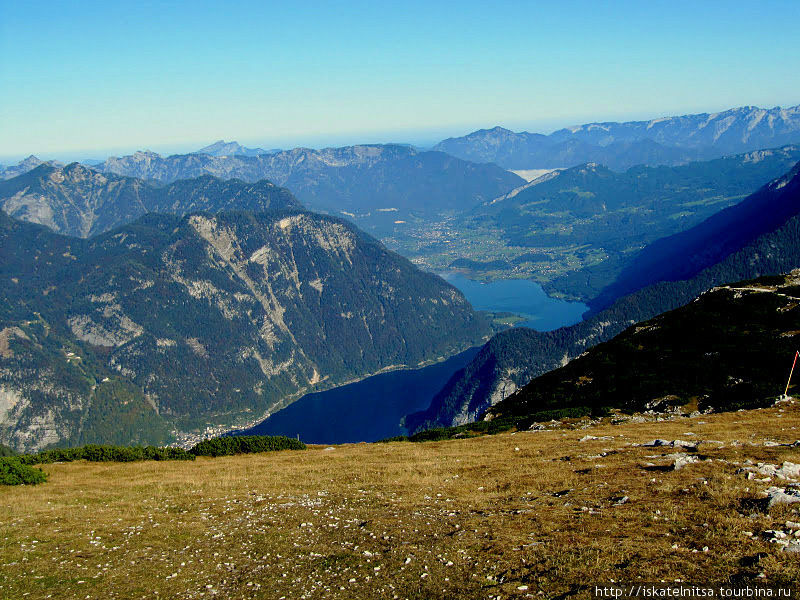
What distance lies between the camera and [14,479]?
49062 mm

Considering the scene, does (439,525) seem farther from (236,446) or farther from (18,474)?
(18,474)

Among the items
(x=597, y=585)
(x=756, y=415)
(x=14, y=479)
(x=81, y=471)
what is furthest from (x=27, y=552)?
(x=756, y=415)

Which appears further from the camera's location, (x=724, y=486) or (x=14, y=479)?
(x=14, y=479)

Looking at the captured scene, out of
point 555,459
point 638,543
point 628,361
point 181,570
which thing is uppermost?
point 638,543

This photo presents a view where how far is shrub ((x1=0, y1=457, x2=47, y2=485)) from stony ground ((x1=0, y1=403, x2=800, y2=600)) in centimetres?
195

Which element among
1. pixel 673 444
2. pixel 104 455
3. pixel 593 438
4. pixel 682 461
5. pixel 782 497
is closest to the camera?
pixel 782 497

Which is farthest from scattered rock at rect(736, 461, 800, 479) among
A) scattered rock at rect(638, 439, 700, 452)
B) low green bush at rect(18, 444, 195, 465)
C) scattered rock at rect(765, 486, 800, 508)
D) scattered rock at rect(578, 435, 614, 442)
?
low green bush at rect(18, 444, 195, 465)

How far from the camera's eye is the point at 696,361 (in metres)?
76.9

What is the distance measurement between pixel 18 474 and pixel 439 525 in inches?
1679

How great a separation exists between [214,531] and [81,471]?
3115cm

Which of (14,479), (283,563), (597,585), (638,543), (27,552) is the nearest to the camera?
(597,585)

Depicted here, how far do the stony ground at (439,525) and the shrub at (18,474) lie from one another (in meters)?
1.95

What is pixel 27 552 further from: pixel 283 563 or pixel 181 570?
pixel 283 563

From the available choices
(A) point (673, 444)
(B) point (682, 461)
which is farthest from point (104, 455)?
(B) point (682, 461)
